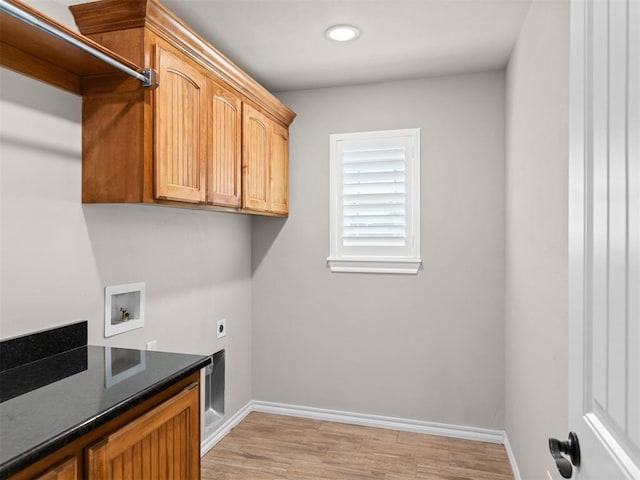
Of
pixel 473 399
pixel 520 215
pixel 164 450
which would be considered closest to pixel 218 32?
pixel 520 215

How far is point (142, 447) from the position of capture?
137cm

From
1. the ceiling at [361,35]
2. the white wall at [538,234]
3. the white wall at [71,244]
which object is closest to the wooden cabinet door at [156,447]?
the white wall at [71,244]

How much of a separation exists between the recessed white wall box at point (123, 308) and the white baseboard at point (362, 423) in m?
1.09

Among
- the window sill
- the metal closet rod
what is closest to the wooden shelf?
the metal closet rod

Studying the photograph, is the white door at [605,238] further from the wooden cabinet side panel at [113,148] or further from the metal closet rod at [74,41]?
the wooden cabinet side panel at [113,148]

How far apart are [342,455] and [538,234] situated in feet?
6.01

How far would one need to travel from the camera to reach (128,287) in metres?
2.18

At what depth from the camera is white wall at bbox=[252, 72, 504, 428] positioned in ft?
10.1

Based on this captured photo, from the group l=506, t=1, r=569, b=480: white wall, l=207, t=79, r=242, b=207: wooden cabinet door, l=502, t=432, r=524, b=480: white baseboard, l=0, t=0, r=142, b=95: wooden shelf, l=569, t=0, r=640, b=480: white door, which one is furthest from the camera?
l=502, t=432, r=524, b=480: white baseboard

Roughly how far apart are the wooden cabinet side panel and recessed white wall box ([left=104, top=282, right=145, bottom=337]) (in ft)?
1.53

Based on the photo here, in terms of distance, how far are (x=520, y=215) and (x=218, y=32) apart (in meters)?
1.93

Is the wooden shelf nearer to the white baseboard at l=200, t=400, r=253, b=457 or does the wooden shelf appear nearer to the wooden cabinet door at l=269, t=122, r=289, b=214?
the wooden cabinet door at l=269, t=122, r=289, b=214

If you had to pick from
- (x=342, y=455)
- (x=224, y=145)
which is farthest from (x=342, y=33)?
(x=342, y=455)

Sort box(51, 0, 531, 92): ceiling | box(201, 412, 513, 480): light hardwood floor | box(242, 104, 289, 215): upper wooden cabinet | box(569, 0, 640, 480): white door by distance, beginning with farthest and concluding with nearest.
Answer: box(242, 104, 289, 215): upper wooden cabinet
box(201, 412, 513, 480): light hardwood floor
box(51, 0, 531, 92): ceiling
box(569, 0, 640, 480): white door
